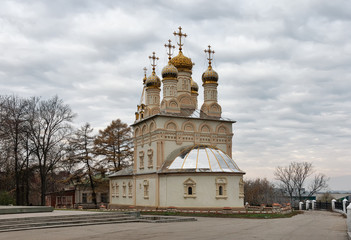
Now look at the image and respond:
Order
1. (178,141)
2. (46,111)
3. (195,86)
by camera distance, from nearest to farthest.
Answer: (178,141) → (46,111) → (195,86)

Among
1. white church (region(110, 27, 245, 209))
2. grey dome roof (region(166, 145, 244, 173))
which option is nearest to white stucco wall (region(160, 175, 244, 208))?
white church (region(110, 27, 245, 209))

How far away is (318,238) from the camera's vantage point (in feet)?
42.7

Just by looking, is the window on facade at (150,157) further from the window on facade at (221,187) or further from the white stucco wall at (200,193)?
the window on facade at (221,187)

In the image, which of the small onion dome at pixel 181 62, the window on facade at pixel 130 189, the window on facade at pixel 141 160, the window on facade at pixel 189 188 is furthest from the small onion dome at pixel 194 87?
the window on facade at pixel 189 188

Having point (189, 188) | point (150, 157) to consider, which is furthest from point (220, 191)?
point (150, 157)

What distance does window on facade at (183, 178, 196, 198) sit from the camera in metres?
28.2

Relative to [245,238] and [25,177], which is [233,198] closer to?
[245,238]

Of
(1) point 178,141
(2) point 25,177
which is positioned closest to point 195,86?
(1) point 178,141

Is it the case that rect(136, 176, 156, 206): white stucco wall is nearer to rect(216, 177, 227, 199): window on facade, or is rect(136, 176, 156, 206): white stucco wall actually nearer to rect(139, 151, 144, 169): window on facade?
rect(139, 151, 144, 169): window on facade

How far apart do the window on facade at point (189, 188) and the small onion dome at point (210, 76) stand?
35.3ft

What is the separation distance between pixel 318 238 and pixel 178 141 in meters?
19.3

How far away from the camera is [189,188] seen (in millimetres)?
28484

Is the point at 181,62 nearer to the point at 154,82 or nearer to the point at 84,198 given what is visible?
the point at 154,82

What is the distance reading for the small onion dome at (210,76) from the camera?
116 ft
